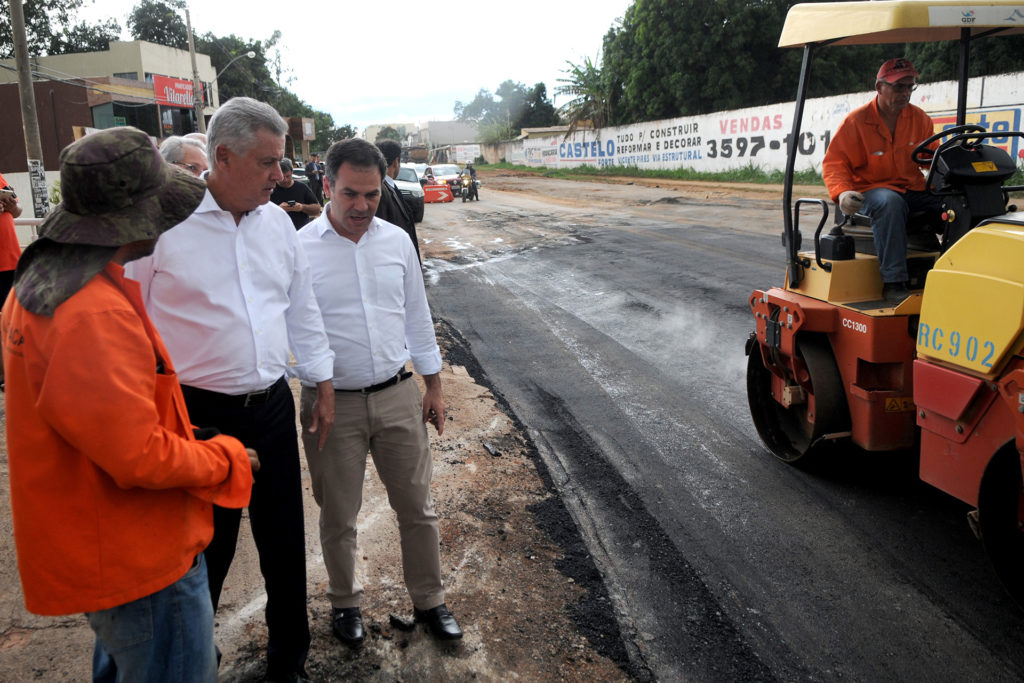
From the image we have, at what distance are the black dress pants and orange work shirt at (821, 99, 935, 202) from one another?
3565 mm

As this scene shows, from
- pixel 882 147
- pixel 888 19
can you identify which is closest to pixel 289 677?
pixel 888 19

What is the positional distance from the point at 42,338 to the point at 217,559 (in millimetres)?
1333

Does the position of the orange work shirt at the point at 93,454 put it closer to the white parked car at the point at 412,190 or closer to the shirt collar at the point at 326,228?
the shirt collar at the point at 326,228

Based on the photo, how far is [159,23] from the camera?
2830 inches

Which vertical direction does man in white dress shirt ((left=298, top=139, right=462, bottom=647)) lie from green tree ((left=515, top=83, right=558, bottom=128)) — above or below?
below

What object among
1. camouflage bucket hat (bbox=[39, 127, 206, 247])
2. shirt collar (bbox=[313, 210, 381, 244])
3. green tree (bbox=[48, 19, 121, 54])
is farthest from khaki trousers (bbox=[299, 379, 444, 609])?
green tree (bbox=[48, 19, 121, 54])

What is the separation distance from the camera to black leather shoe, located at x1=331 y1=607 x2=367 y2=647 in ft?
10.6

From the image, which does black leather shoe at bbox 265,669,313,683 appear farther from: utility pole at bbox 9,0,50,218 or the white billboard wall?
utility pole at bbox 9,0,50,218

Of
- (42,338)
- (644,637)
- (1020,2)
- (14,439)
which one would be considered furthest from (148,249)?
(1020,2)

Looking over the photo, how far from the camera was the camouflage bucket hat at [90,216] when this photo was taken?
70.3 inches

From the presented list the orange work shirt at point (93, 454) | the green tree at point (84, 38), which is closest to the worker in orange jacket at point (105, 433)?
the orange work shirt at point (93, 454)

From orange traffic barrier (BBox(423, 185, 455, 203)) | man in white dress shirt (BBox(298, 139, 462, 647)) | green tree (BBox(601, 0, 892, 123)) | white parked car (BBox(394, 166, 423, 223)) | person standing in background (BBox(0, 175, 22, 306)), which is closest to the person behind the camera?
man in white dress shirt (BBox(298, 139, 462, 647))

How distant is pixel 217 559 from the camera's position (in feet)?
9.28

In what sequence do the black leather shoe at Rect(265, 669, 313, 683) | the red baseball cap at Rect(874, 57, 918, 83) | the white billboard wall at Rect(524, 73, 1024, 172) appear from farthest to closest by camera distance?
the white billboard wall at Rect(524, 73, 1024, 172), the red baseball cap at Rect(874, 57, 918, 83), the black leather shoe at Rect(265, 669, 313, 683)
